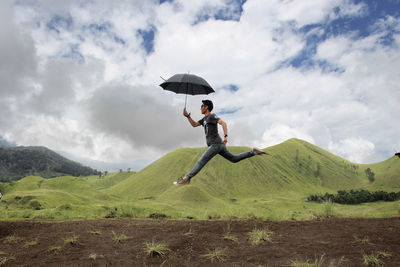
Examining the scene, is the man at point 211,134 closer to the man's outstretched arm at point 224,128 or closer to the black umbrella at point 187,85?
the man's outstretched arm at point 224,128

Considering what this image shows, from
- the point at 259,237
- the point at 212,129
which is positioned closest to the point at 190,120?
the point at 212,129

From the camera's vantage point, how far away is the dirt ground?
262 inches

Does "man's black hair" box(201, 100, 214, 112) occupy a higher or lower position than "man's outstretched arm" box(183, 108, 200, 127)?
higher

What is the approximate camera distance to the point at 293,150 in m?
164

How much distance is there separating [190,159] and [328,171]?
80.0 meters

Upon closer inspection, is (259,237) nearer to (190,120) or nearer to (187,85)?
(190,120)

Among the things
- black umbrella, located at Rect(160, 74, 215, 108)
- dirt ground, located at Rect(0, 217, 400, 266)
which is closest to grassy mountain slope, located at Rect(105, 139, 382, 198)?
dirt ground, located at Rect(0, 217, 400, 266)

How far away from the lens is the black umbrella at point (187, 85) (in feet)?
29.7

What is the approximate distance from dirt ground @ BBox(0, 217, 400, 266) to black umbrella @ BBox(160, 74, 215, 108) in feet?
15.3

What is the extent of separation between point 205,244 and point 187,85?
17.0ft

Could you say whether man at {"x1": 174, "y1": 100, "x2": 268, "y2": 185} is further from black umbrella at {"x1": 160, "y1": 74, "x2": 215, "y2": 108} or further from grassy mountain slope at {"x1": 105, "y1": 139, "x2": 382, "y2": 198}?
grassy mountain slope at {"x1": 105, "y1": 139, "x2": 382, "y2": 198}

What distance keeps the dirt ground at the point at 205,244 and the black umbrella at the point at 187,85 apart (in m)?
4.68

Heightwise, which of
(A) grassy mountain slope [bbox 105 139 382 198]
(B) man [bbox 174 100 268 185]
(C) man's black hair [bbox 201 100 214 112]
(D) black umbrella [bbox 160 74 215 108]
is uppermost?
(A) grassy mountain slope [bbox 105 139 382 198]

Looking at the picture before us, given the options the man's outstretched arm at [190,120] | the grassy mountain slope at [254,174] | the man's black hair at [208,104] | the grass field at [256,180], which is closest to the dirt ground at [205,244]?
the man's outstretched arm at [190,120]
